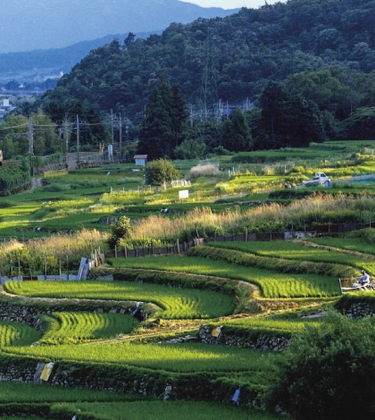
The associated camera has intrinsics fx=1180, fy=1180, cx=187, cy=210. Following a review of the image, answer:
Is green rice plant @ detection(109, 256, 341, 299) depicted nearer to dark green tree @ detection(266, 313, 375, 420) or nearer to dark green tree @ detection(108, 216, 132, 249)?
dark green tree @ detection(108, 216, 132, 249)

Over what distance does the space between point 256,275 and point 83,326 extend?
4.84m

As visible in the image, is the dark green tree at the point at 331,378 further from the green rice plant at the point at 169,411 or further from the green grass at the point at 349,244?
the green grass at the point at 349,244

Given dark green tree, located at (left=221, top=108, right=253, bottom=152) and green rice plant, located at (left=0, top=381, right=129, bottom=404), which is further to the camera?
dark green tree, located at (left=221, top=108, right=253, bottom=152)

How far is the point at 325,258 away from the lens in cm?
3023

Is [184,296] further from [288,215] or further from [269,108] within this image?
[269,108]

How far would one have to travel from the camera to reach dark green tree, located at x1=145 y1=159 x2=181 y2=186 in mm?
58062

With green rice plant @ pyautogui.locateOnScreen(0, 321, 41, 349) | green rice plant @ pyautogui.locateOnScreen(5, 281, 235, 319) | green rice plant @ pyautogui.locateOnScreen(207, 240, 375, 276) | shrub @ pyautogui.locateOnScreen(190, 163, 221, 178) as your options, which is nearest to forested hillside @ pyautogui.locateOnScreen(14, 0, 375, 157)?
shrub @ pyautogui.locateOnScreen(190, 163, 221, 178)

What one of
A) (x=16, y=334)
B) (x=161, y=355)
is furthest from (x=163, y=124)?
(x=161, y=355)

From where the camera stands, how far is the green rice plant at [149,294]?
27141 mm

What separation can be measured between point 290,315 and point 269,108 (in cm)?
5293

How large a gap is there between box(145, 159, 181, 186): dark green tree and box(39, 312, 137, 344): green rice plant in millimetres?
29180

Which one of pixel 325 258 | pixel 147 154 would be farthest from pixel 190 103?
pixel 325 258

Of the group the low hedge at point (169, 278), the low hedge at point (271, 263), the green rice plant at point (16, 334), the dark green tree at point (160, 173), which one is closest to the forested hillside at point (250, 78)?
the dark green tree at point (160, 173)

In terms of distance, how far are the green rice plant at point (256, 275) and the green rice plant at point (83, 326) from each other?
3331mm
